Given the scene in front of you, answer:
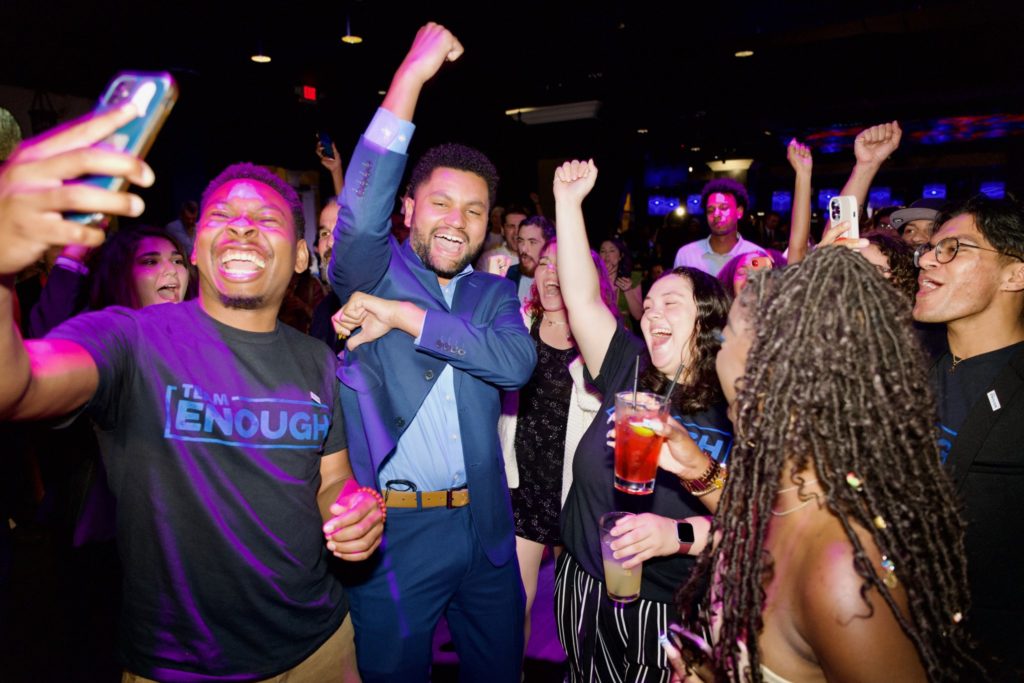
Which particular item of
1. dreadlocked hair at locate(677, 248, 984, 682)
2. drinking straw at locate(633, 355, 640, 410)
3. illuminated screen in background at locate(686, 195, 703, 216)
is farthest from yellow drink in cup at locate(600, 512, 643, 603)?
illuminated screen in background at locate(686, 195, 703, 216)

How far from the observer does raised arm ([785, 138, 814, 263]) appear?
2.60 meters

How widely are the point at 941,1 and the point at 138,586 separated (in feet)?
25.6

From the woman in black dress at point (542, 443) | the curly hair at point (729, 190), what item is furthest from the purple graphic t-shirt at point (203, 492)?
the curly hair at point (729, 190)

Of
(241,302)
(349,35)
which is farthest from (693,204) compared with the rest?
(241,302)

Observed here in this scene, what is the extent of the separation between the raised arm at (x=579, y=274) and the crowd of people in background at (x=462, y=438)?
1 cm

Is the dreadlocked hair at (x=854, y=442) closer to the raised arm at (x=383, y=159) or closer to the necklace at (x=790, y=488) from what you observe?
the necklace at (x=790, y=488)

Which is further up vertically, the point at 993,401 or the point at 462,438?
the point at 993,401

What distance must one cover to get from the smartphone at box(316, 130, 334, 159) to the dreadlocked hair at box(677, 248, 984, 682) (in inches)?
118

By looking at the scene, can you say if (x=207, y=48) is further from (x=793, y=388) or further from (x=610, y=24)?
(x=793, y=388)

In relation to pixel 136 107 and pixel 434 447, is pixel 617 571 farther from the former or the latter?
pixel 136 107

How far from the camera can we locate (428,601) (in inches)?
72.2

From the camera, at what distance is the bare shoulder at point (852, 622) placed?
0.97m

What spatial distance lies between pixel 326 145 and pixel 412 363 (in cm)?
224

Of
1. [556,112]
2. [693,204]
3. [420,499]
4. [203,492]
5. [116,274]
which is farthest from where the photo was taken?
[693,204]
